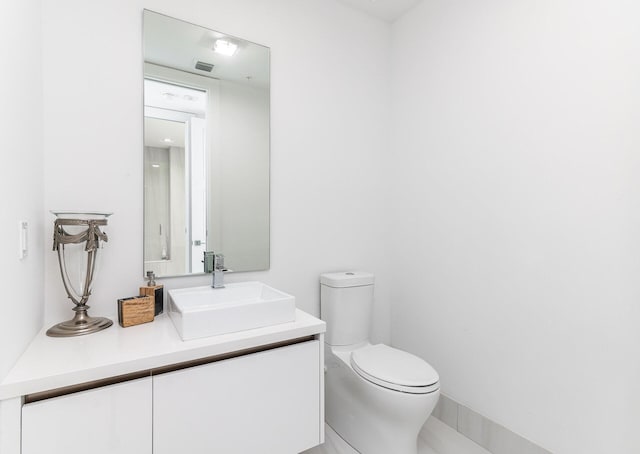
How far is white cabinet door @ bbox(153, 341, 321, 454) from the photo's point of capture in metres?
1.17

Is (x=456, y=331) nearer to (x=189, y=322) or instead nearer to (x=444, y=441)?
(x=444, y=441)

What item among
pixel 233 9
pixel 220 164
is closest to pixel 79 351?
pixel 220 164

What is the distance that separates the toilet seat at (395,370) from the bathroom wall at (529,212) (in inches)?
16.4

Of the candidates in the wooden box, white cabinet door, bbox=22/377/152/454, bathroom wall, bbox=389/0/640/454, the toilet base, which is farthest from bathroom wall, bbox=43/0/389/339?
white cabinet door, bbox=22/377/152/454

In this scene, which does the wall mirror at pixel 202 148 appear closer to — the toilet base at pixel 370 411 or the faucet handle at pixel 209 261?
the faucet handle at pixel 209 261

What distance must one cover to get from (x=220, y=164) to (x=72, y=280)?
0.85 metres

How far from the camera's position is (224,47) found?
5.98 ft

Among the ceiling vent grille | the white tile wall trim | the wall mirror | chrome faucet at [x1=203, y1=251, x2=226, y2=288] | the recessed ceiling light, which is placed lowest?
the white tile wall trim

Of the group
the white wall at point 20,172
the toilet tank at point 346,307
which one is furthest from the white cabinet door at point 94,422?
the toilet tank at point 346,307

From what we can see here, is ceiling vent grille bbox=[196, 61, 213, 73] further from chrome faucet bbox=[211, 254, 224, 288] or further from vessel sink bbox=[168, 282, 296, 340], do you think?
vessel sink bbox=[168, 282, 296, 340]

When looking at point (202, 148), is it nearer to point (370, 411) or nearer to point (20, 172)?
point (20, 172)

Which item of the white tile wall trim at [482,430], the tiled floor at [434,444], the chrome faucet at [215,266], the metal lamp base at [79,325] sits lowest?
the tiled floor at [434,444]

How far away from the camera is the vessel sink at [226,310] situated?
1269mm

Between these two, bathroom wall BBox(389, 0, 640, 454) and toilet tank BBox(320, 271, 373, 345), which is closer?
bathroom wall BBox(389, 0, 640, 454)
